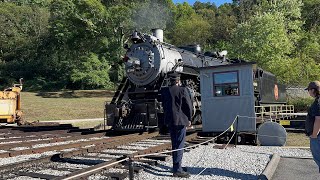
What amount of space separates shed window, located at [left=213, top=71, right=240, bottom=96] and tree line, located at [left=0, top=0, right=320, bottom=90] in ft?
61.5

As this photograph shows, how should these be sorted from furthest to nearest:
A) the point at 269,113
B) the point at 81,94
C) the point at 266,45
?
the point at 81,94, the point at 266,45, the point at 269,113

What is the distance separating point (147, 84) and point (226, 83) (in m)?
3.40

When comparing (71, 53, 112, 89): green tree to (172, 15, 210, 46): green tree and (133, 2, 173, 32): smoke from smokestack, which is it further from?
(172, 15, 210, 46): green tree

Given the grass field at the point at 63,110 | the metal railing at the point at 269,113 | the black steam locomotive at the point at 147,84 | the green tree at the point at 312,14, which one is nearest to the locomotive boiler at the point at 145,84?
the black steam locomotive at the point at 147,84

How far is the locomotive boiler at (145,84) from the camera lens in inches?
474

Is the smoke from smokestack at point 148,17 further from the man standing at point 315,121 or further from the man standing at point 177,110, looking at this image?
the man standing at point 315,121

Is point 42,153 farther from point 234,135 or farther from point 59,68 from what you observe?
point 59,68

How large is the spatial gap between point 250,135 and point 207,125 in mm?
1460

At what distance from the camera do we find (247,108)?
33.7ft

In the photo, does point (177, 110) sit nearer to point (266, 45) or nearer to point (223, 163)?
point (223, 163)

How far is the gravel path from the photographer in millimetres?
5824

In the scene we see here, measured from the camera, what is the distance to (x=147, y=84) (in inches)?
507

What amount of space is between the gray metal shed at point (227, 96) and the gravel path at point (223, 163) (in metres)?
1.76

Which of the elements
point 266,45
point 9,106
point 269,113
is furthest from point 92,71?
point 269,113
